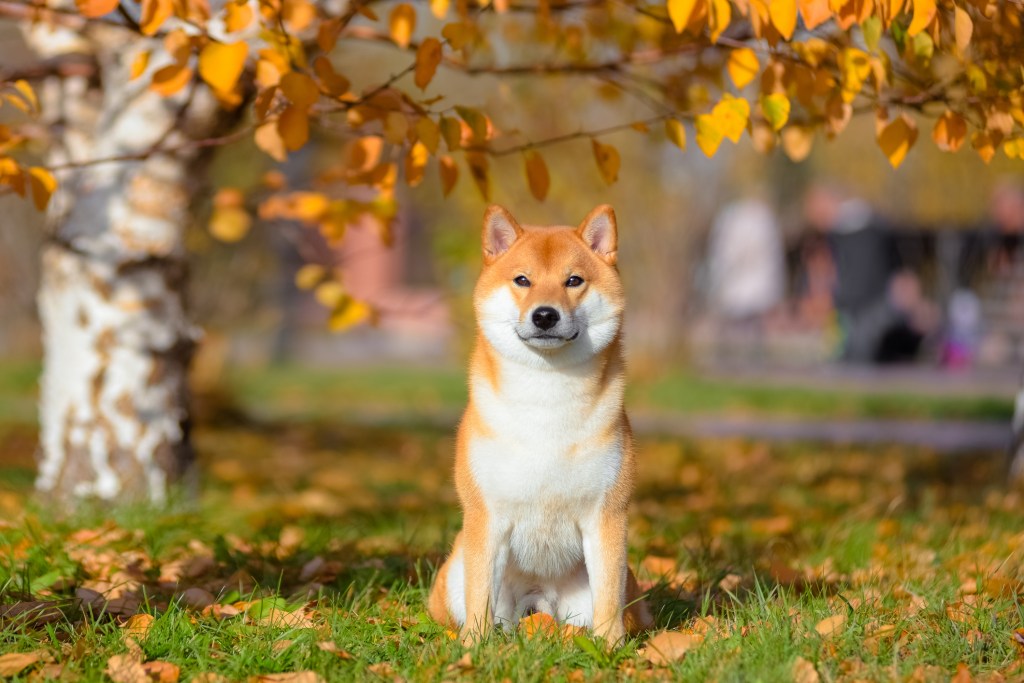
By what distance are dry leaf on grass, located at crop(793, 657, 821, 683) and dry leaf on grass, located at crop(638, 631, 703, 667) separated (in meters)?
0.30

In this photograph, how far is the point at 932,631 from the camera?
114 inches

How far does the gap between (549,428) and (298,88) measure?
4.01 feet

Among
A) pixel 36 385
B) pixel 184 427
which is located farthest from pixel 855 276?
pixel 184 427

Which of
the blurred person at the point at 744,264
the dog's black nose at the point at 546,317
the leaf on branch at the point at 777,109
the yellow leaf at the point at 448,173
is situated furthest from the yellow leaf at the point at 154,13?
the blurred person at the point at 744,264

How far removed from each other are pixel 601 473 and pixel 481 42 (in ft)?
8.87

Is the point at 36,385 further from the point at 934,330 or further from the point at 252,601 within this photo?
the point at 934,330

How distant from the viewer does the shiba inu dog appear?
282 centimetres

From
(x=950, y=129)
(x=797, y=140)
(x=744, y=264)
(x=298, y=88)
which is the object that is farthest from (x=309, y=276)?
(x=744, y=264)

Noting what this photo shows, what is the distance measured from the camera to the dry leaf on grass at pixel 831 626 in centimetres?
289

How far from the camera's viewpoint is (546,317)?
2750 mm

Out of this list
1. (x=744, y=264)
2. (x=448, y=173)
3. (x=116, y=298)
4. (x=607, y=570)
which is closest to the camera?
(x=607, y=570)

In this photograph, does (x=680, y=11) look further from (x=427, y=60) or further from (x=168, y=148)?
(x=168, y=148)

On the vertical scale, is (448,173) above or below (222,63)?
below

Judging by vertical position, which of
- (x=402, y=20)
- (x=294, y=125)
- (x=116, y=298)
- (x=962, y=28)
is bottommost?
(x=116, y=298)
